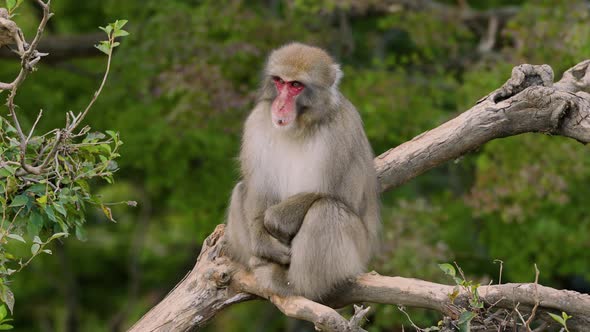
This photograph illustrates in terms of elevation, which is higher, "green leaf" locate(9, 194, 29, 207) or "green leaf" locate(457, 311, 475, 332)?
"green leaf" locate(9, 194, 29, 207)

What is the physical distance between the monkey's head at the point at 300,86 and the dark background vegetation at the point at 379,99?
13.2ft

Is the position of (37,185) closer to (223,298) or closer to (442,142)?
(223,298)

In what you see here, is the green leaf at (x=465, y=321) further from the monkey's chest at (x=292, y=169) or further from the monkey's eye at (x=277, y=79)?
the monkey's eye at (x=277, y=79)

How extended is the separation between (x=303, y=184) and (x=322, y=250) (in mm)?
469

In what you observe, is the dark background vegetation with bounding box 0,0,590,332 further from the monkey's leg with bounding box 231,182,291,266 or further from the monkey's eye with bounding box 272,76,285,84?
the monkey's eye with bounding box 272,76,285,84

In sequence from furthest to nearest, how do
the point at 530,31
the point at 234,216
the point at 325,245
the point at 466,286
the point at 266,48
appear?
the point at 266,48 → the point at 530,31 → the point at 234,216 → the point at 325,245 → the point at 466,286

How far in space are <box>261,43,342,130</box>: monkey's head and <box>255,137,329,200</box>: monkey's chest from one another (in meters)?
0.19

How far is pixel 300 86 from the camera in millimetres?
5809

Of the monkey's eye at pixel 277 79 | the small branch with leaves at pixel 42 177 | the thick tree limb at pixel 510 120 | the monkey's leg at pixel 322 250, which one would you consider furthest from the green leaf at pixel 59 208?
the thick tree limb at pixel 510 120

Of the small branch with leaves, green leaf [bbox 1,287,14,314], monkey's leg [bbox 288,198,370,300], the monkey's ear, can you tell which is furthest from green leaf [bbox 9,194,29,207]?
the monkey's ear

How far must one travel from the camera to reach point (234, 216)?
20.2 feet

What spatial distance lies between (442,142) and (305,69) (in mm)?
1171

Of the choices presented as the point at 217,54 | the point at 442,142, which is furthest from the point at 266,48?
the point at 442,142

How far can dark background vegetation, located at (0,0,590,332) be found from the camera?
1014 cm
